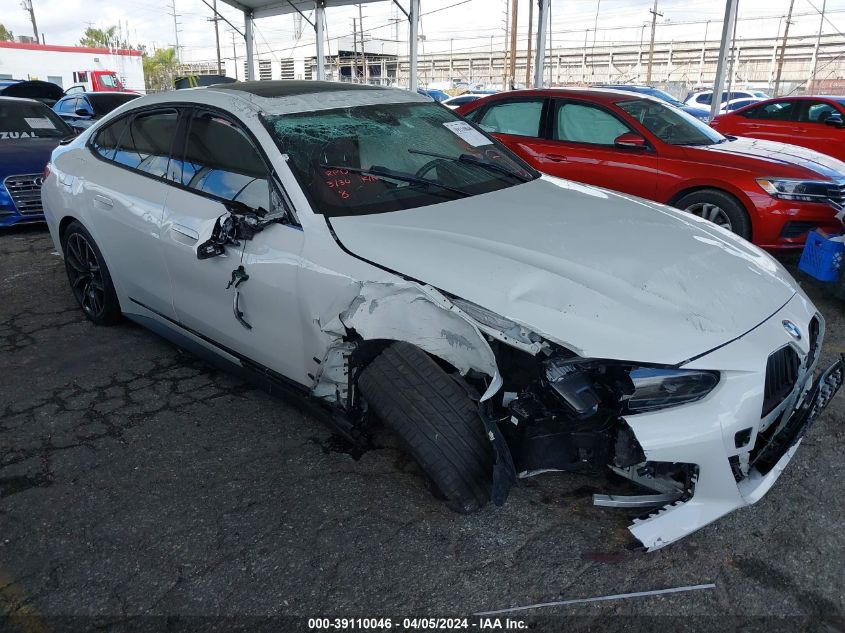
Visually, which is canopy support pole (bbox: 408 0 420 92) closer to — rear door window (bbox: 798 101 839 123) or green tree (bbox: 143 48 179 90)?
rear door window (bbox: 798 101 839 123)

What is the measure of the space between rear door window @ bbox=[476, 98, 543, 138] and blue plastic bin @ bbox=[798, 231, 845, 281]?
274 cm

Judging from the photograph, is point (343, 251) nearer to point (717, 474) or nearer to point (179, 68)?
point (717, 474)

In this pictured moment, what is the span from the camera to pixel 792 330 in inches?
93.6

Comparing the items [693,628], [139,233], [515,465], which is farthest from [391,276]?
[139,233]

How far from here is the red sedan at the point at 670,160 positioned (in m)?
5.38

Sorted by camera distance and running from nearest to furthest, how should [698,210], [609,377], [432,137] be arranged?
[609,377] < [432,137] < [698,210]

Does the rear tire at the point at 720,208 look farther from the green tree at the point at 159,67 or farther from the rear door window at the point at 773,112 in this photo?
the green tree at the point at 159,67

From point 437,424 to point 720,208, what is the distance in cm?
426

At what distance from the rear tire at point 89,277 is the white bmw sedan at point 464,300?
0.49 meters

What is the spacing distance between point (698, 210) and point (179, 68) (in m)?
64.9

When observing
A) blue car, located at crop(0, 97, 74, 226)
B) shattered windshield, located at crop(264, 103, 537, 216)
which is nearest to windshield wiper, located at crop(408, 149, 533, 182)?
shattered windshield, located at crop(264, 103, 537, 216)

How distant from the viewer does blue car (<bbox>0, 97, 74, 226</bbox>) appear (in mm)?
6586

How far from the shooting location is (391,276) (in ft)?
7.97

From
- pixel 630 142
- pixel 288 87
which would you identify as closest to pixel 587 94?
pixel 630 142
